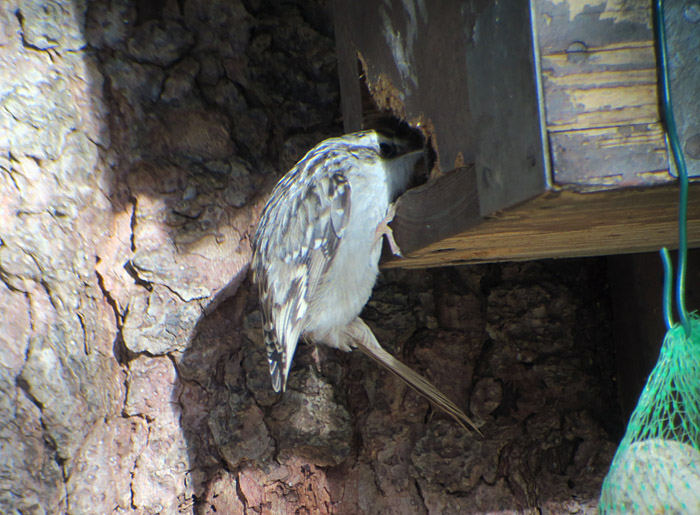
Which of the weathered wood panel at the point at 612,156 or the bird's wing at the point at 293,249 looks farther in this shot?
the bird's wing at the point at 293,249

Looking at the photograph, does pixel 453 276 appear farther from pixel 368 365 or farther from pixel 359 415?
pixel 359 415

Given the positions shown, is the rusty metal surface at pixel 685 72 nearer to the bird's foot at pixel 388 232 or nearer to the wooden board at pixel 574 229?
the wooden board at pixel 574 229

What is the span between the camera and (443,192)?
4.40ft

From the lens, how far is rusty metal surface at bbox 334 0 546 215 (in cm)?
93

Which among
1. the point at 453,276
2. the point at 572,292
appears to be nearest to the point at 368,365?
the point at 453,276

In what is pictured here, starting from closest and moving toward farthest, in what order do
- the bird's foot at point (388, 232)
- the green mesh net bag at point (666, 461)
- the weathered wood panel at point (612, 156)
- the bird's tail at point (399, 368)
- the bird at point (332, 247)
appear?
1. the weathered wood panel at point (612, 156)
2. the green mesh net bag at point (666, 461)
3. the bird's foot at point (388, 232)
4. the bird at point (332, 247)
5. the bird's tail at point (399, 368)

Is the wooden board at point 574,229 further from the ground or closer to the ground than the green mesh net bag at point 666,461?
further from the ground

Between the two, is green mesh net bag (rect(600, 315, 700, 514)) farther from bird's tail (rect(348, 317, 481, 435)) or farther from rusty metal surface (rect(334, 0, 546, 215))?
bird's tail (rect(348, 317, 481, 435))

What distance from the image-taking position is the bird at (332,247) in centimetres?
183

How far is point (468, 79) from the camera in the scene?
1.14m

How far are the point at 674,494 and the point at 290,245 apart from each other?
1.27 meters

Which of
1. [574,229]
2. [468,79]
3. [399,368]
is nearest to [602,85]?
[468,79]

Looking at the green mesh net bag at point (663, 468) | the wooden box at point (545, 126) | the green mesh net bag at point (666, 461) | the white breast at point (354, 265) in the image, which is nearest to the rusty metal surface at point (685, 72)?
the wooden box at point (545, 126)

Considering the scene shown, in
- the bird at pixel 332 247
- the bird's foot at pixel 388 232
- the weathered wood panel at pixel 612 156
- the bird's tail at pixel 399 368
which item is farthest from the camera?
the bird's tail at pixel 399 368
